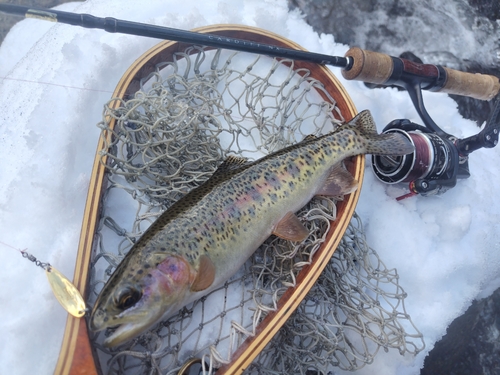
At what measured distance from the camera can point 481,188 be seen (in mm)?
→ 2646

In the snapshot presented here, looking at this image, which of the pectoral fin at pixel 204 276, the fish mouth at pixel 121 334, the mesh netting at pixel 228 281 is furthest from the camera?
the mesh netting at pixel 228 281

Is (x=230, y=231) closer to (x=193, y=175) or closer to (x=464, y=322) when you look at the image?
(x=193, y=175)

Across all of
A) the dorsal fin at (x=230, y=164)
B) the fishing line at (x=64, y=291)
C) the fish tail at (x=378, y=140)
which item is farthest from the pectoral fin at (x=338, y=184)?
the fishing line at (x=64, y=291)

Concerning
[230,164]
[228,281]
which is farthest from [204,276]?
[230,164]

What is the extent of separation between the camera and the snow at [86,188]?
1551 mm

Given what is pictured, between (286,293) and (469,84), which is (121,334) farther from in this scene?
(469,84)

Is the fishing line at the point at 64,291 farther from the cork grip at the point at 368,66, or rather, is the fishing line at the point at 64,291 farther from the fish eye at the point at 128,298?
the cork grip at the point at 368,66

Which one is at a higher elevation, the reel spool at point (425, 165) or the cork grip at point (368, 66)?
the cork grip at point (368, 66)

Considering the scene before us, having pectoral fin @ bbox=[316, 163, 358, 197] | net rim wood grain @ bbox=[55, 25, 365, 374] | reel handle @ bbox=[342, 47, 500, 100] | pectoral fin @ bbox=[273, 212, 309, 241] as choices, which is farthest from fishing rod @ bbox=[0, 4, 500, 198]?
pectoral fin @ bbox=[273, 212, 309, 241]

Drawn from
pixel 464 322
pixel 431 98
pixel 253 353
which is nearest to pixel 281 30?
pixel 431 98

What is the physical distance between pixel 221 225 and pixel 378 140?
104 centimetres

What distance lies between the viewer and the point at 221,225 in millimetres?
1653

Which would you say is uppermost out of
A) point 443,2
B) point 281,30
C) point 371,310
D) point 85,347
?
point 443,2

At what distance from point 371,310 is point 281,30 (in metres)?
2.11
